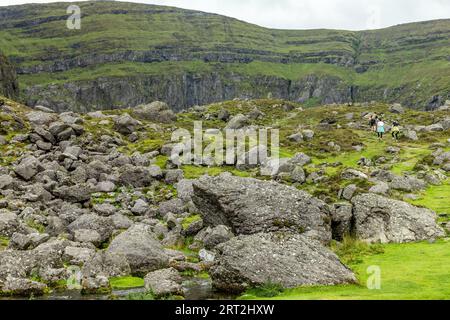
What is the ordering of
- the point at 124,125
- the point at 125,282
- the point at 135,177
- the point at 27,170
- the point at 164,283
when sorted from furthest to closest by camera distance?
the point at 124,125 → the point at 135,177 → the point at 27,170 → the point at 125,282 → the point at 164,283

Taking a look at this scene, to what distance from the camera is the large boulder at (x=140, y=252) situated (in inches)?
939

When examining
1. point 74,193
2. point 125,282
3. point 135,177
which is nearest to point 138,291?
point 125,282

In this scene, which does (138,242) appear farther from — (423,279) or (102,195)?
(102,195)

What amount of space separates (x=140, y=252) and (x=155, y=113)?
238ft

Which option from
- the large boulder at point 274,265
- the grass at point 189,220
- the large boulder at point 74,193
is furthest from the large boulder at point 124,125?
the large boulder at point 274,265

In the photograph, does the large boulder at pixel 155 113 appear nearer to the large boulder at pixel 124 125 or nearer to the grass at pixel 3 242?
the large boulder at pixel 124 125

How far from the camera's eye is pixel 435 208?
34375mm

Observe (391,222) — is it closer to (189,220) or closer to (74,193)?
(189,220)

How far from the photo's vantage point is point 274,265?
791 inches

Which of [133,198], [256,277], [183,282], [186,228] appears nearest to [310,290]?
[256,277]

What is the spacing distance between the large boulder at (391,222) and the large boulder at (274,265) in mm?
8041

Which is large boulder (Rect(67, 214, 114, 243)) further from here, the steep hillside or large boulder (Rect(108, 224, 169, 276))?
large boulder (Rect(108, 224, 169, 276))

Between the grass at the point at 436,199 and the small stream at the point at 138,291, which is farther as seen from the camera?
the grass at the point at 436,199
